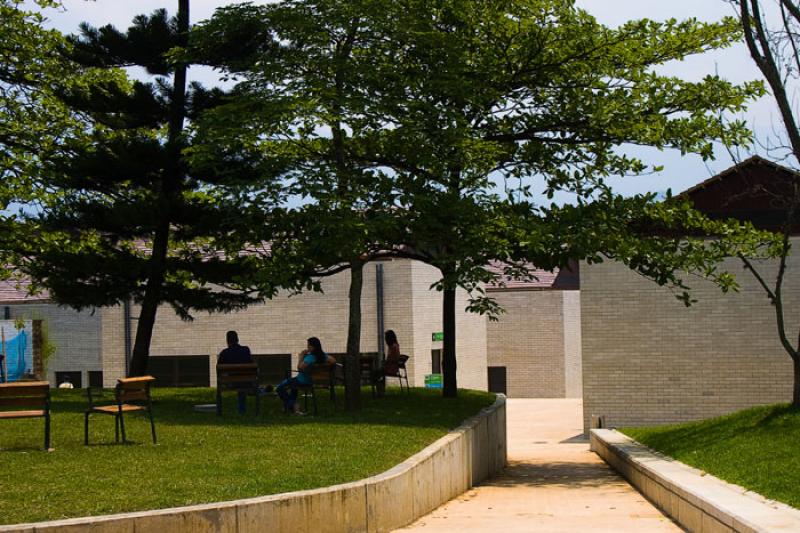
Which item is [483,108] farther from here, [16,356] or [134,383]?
[16,356]

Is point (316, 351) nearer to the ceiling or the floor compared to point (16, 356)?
nearer to the ceiling

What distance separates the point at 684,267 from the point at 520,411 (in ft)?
76.7

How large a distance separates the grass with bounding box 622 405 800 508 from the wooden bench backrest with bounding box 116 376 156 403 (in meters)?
6.59

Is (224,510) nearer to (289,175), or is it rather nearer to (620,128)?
(289,175)

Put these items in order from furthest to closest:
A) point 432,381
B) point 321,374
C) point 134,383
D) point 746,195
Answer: point 432,381
point 746,195
point 321,374
point 134,383

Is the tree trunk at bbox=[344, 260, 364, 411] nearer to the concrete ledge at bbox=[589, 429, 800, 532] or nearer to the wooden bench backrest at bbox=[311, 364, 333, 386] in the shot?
the wooden bench backrest at bbox=[311, 364, 333, 386]

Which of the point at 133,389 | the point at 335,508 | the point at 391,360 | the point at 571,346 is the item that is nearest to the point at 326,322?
the point at 571,346

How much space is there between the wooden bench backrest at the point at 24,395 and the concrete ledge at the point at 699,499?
6.82 m

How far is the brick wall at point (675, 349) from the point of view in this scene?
27.1 metres

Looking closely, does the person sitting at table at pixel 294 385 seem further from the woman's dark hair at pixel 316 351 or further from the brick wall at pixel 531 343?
the brick wall at pixel 531 343

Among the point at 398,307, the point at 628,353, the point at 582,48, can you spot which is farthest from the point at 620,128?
the point at 398,307

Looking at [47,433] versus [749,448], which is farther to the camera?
[749,448]

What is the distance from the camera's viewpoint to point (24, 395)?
1288cm

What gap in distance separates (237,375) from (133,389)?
11.2 ft
